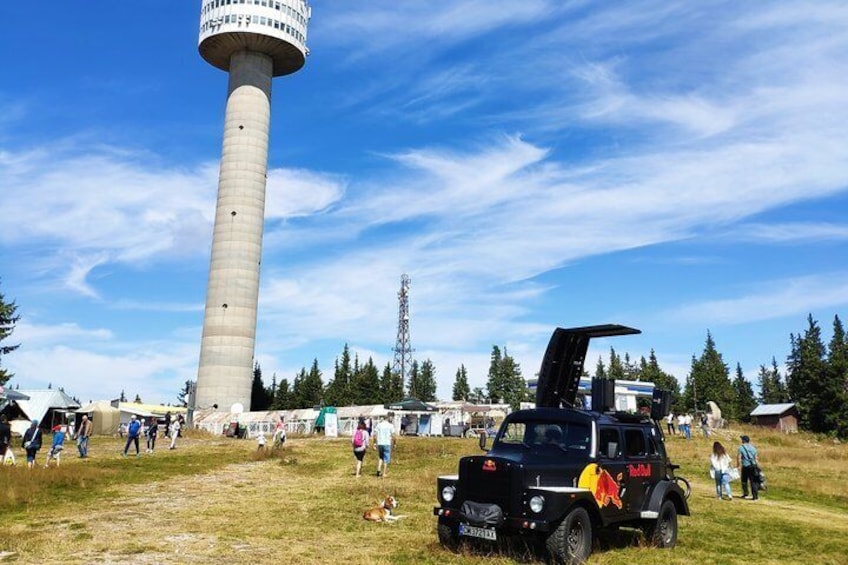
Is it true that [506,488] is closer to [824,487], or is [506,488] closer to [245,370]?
[824,487]

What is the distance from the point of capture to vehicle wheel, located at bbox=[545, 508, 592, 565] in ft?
31.6

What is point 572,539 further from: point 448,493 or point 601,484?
point 448,493

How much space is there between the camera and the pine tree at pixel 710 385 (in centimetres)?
11506

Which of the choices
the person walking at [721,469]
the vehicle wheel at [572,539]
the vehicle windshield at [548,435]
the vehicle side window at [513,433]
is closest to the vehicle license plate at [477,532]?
the vehicle wheel at [572,539]

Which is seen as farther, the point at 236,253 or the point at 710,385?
the point at 710,385

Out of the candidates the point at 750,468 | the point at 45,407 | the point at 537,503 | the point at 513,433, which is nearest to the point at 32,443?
the point at 513,433

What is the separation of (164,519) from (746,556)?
11.5 meters

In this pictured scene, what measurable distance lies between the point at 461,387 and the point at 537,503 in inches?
5460

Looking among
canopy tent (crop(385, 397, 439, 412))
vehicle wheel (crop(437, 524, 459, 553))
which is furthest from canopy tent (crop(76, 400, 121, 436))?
vehicle wheel (crop(437, 524, 459, 553))

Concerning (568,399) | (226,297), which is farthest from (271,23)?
(568,399)

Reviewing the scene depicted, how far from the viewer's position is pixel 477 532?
1002 centimetres

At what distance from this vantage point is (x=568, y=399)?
16625mm

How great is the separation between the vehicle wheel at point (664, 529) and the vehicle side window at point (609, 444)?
1.62 metres

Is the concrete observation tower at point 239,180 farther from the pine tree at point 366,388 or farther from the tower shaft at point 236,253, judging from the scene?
the pine tree at point 366,388
